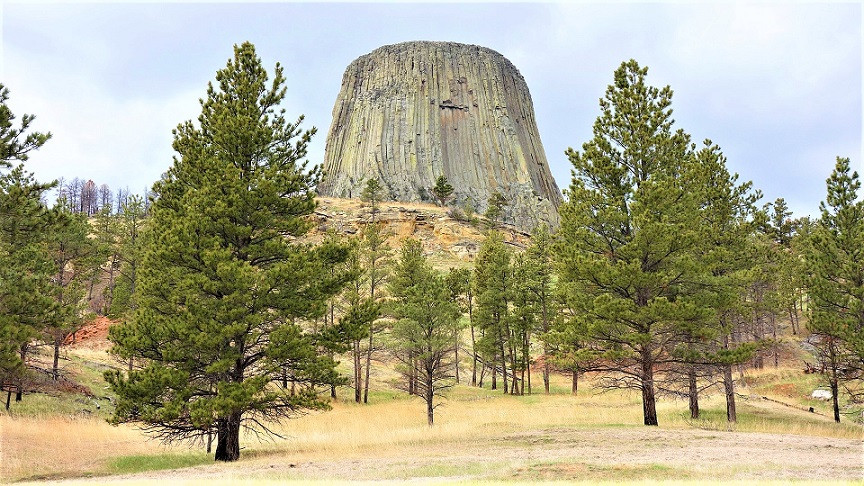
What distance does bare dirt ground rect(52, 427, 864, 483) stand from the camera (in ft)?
35.2

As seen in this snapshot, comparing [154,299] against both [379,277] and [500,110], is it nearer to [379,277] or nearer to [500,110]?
[379,277]

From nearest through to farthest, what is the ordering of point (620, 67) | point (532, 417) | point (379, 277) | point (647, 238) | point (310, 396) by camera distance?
point (310, 396) < point (647, 238) < point (620, 67) < point (532, 417) < point (379, 277)

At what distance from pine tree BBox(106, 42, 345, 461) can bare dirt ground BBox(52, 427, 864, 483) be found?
5.60 feet

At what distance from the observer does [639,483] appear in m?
9.15

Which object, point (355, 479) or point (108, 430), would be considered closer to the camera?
point (355, 479)

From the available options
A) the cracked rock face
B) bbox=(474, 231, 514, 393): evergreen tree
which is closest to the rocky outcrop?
the cracked rock face

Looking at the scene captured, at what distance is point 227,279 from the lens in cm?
1419

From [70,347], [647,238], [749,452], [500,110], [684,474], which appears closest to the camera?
[684,474]

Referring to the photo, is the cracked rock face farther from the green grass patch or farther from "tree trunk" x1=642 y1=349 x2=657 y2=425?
the green grass patch

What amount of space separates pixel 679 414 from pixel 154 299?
19.8 metres

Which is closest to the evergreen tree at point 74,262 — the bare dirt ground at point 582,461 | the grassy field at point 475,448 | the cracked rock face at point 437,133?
the grassy field at point 475,448

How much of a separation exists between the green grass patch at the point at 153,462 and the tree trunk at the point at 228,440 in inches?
19.6

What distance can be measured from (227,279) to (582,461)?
31.3ft

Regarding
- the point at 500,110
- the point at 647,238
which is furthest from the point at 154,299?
the point at 500,110
